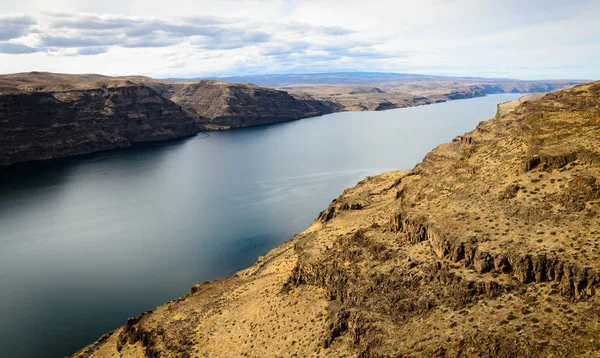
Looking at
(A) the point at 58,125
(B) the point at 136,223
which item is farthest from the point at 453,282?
(A) the point at 58,125

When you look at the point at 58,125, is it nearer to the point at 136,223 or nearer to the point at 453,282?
the point at 136,223

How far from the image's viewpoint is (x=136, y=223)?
87.4 m

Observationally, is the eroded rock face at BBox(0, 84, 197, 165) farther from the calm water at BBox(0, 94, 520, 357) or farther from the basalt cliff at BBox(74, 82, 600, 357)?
the basalt cliff at BBox(74, 82, 600, 357)

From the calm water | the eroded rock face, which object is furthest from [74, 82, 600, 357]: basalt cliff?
the eroded rock face

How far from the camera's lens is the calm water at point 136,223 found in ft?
175

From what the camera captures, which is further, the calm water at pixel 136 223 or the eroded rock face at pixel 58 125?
the eroded rock face at pixel 58 125

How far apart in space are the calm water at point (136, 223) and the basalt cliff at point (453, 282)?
1189cm

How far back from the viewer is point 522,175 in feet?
111

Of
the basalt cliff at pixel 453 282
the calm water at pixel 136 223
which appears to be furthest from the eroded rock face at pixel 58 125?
the basalt cliff at pixel 453 282

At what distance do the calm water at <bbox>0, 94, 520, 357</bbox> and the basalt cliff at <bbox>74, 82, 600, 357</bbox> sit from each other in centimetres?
1189

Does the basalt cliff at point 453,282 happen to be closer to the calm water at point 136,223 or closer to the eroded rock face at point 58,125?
the calm water at point 136,223

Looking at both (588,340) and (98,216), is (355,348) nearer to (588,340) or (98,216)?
(588,340)

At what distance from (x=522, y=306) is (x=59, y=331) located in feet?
164

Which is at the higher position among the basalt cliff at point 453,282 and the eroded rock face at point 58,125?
the eroded rock face at point 58,125
